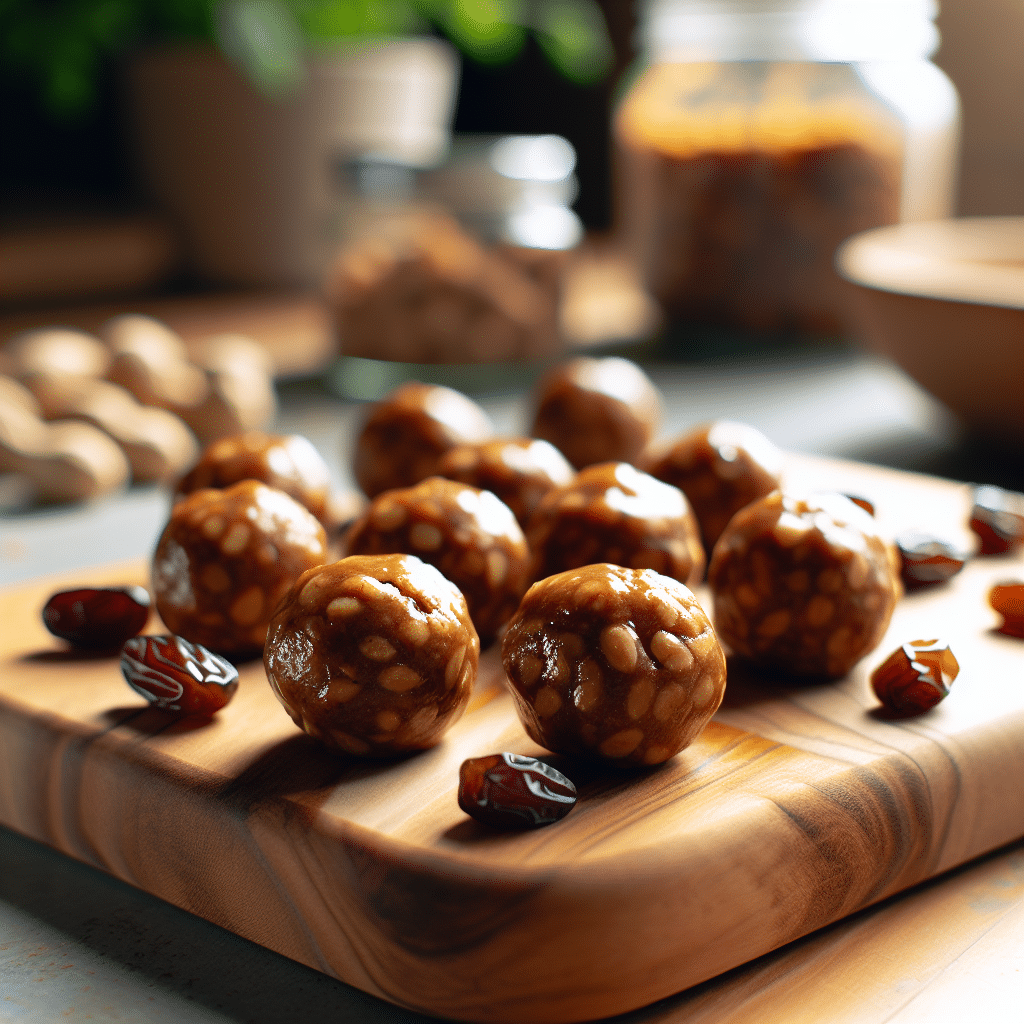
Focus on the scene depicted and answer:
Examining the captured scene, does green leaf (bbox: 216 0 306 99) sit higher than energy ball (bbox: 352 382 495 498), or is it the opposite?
green leaf (bbox: 216 0 306 99)

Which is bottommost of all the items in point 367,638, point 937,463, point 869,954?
point 937,463

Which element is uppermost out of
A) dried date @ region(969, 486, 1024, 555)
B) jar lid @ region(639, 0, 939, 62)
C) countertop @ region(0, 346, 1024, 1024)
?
jar lid @ region(639, 0, 939, 62)

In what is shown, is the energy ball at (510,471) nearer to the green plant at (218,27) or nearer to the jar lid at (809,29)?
the jar lid at (809,29)

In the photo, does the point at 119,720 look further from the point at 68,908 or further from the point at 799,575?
the point at 799,575

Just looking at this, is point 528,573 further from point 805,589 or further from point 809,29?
point 809,29

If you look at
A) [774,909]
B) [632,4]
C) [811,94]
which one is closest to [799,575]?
[774,909]

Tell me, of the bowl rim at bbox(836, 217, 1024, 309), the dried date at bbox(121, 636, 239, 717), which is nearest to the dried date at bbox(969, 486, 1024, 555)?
the bowl rim at bbox(836, 217, 1024, 309)

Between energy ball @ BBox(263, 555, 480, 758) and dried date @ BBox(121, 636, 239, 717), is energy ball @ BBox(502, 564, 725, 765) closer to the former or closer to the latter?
energy ball @ BBox(263, 555, 480, 758)

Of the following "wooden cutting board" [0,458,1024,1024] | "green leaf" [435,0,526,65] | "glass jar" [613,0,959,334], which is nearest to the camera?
"wooden cutting board" [0,458,1024,1024]
